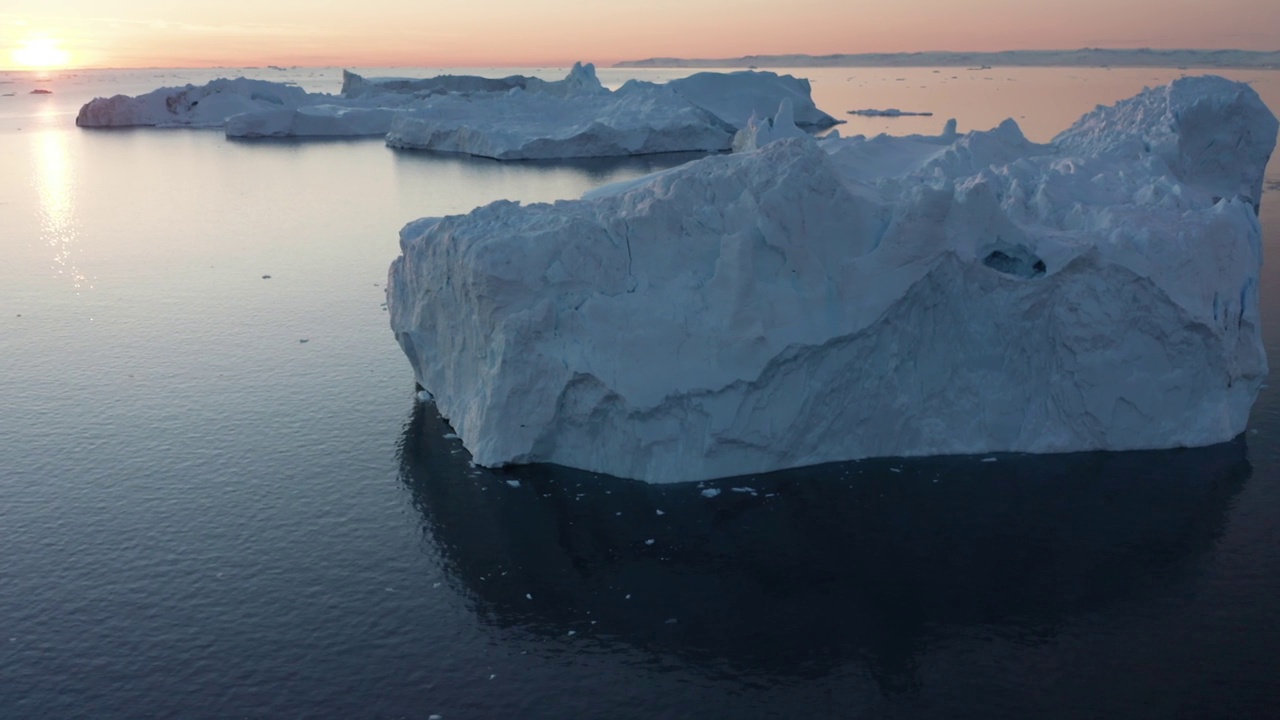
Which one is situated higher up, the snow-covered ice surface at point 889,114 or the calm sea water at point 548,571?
the snow-covered ice surface at point 889,114

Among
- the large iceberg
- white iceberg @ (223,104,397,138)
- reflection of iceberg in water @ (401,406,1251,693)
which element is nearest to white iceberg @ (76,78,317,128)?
white iceberg @ (223,104,397,138)

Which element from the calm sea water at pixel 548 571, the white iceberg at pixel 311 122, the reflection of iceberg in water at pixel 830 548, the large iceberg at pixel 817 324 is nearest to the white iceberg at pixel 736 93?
the white iceberg at pixel 311 122

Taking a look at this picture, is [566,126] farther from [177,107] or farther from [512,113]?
[177,107]

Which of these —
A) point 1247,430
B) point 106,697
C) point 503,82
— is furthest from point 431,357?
point 503,82

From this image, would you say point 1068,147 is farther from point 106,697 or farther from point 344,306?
point 106,697

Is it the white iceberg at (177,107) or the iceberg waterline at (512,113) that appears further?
the white iceberg at (177,107)

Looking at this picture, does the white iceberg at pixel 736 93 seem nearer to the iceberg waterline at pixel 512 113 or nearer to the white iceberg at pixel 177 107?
the iceberg waterline at pixel 512 113

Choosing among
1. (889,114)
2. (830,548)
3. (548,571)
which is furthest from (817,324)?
(889,114)

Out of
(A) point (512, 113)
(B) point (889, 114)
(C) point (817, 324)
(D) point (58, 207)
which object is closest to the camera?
(C) point (817, 324)
